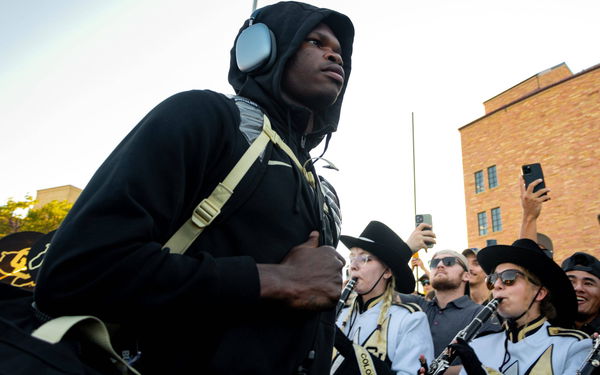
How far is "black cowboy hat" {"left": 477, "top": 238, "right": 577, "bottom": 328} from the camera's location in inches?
160

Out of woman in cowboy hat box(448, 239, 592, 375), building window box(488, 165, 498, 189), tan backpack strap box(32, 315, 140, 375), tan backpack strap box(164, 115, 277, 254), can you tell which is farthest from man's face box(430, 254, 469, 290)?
building window box(488, 165, 498, 189)

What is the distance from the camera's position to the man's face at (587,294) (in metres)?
4.88

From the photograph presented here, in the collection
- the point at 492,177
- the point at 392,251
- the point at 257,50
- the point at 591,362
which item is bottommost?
the point at 591,362

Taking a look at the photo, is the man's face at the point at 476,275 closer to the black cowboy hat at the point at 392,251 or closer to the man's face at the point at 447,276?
the man's face at the point at 447,276

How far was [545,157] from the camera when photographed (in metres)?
30.9

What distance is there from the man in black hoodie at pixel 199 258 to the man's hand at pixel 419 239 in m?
3.85

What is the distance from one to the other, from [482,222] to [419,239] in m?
31.8

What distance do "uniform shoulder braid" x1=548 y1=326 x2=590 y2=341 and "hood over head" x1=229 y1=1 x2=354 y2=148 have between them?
9.86 feet

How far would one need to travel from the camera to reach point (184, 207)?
1.43 metres

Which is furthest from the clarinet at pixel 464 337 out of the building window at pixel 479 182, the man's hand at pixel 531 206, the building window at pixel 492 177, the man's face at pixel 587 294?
the building window at pixel 479 182

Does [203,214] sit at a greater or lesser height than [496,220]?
lesser

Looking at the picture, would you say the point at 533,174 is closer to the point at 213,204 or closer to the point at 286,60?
the point at 286,60

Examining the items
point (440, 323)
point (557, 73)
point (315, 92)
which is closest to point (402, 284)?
point (440, 323)

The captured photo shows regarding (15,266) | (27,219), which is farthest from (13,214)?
(15,266)
